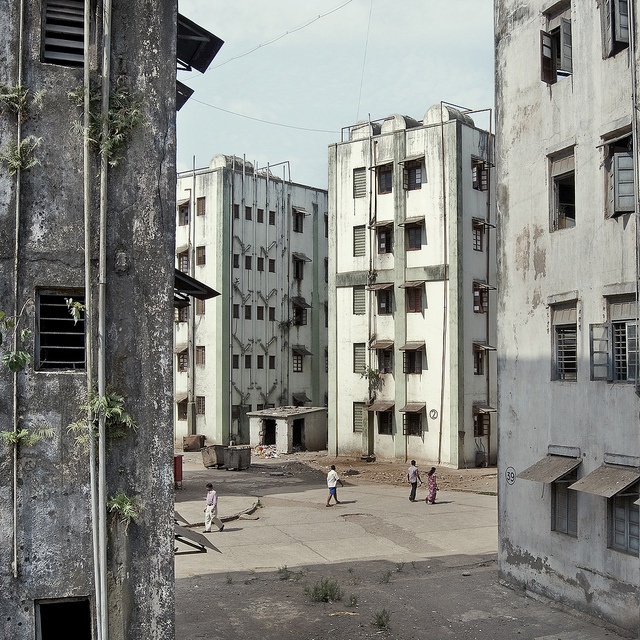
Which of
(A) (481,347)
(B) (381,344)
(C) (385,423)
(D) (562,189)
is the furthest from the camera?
(C) (385,423)

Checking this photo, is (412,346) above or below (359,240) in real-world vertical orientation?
below

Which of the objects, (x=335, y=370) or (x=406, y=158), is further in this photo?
(x=335, y=370)

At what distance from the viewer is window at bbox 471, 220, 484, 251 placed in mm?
36250

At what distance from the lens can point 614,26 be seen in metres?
13.5

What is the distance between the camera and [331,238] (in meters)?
40.2

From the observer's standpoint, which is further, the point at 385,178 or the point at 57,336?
the point at 385,178

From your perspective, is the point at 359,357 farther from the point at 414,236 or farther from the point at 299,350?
the point at 299,350

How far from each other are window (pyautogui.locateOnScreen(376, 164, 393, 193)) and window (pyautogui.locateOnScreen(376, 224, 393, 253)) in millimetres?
1807

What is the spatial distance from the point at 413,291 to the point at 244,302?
11977 mm

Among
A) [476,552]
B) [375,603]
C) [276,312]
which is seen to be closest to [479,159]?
[276,312]

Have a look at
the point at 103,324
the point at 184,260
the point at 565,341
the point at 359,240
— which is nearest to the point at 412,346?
the point at 359,240

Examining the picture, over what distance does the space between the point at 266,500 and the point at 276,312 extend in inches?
804

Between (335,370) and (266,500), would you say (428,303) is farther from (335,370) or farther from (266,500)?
(266,500)

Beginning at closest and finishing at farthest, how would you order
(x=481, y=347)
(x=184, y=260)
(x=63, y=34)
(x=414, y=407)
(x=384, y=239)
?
(x=63, y=34) → (x=481, y=347) → (x=414, y=407) → (x=384, y=239) → (x=184, y=260)
